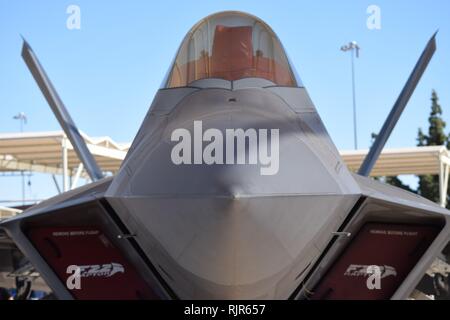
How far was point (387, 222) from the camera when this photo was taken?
4.41 m

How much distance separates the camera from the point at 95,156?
25500 millimetres

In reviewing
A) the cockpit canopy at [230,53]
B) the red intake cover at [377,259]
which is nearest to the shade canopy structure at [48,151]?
the cockpit canopy at [230,53]

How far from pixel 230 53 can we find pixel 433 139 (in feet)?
129

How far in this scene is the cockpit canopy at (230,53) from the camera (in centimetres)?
489

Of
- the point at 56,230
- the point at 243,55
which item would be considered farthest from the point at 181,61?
the point at 56,230

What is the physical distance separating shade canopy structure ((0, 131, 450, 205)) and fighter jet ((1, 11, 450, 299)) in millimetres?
17476

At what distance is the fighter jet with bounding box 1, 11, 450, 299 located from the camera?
140 inches

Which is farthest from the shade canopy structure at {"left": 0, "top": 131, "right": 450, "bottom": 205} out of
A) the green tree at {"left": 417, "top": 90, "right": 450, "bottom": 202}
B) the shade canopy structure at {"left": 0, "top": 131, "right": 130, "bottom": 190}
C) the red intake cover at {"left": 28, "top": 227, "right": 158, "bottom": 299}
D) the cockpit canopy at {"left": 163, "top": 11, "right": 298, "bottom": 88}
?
the red intake cover at {"left": 28, "top": 227, "right": 158, "bottom": 299}

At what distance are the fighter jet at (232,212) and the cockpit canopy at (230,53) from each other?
1 centimetres

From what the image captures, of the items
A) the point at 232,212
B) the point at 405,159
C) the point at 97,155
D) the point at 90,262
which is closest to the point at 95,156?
the point at 97,155

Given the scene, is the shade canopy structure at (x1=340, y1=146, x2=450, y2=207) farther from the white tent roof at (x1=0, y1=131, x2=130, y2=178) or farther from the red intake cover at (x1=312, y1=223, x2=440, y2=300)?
the red intake cover at (x1=312, y1=223, x2=440, y2=300)

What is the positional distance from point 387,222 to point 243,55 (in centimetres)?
164

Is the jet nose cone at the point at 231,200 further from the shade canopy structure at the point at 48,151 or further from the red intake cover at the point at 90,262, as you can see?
the shade canopy structure at the point at 48,151
